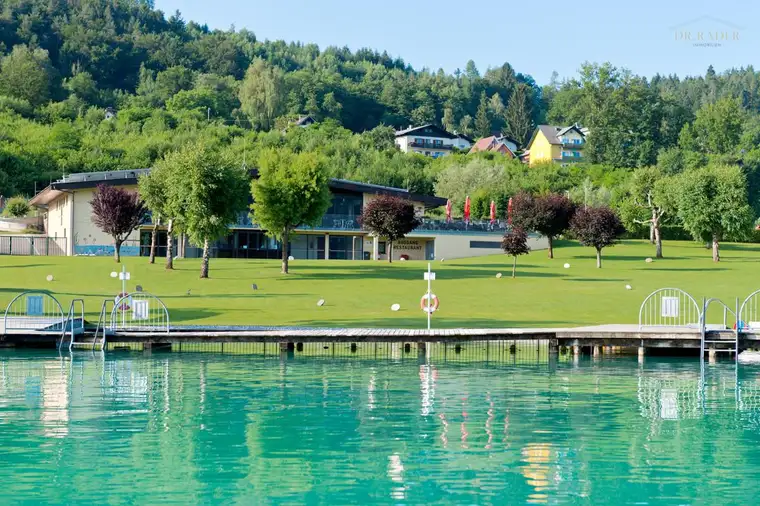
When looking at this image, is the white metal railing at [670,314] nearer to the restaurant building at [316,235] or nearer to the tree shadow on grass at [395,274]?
the tree shadow on grass at [395,274]

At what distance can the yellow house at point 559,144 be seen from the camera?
559 feet

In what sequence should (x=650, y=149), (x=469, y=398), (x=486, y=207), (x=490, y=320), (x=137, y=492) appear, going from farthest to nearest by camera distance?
(x=650, y=149) → (x=486, y=207) → (x=490, y=320) → (x=469, y=398) → (x=137, y=492)

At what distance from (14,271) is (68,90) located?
139 metres

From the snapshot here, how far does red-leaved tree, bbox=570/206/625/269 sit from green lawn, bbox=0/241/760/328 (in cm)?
176

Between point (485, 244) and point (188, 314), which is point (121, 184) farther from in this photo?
point (188, 314)

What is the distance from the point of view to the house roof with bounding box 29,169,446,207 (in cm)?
7512

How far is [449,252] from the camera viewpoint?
8481cm

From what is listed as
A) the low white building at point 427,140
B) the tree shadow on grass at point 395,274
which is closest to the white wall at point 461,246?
the tree shadow on grass at point 395,274

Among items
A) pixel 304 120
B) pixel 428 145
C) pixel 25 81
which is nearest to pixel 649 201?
pixel 428 145

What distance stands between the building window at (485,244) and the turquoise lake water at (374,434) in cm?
5015

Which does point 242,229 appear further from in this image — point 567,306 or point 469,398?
point 469,398

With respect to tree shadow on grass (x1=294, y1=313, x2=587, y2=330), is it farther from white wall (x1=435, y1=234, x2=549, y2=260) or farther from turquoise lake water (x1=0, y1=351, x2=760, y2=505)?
white wall (x1=435, y1=234, x2=549, y2=260)

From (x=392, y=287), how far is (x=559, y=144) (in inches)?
4694

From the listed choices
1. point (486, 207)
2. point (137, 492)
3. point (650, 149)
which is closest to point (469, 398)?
point (137, 492)
